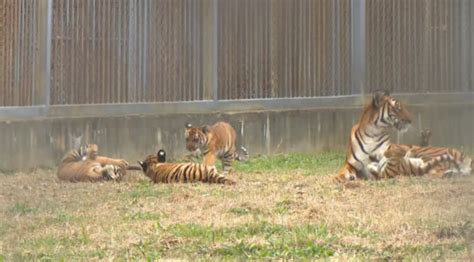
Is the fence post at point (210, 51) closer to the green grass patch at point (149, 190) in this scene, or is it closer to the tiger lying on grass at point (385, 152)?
the tiger lying on grass at point (385, 152)

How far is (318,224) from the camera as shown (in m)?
7.62

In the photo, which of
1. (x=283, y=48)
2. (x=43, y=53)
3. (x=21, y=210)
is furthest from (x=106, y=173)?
(x=283, y=48)

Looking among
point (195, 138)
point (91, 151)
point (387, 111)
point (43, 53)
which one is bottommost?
point (91, 151)

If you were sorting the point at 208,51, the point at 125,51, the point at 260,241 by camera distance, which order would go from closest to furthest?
the point at 260,241
the point at 125,51
the point at 208,51

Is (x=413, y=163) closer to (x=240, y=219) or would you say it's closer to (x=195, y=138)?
(x=195, y=138)

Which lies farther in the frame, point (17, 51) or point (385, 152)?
point (17, 51)

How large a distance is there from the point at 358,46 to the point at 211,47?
2021 millimetres

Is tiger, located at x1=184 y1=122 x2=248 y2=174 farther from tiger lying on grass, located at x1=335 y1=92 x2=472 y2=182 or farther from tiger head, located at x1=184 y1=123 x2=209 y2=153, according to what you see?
tiger lying on grass, located at x1=335 y1=92 x2=472 y2=182

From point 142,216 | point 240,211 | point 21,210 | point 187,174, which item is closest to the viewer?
point 142,216

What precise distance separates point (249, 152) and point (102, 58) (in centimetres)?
215

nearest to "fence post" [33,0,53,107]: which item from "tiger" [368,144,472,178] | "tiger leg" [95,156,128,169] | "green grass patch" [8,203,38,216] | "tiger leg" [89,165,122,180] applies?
"tiger leg" [95,156,128,169]

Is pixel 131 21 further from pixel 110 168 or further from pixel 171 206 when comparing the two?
pixel 171 206

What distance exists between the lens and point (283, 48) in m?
13.5

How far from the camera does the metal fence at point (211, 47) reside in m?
11.5
